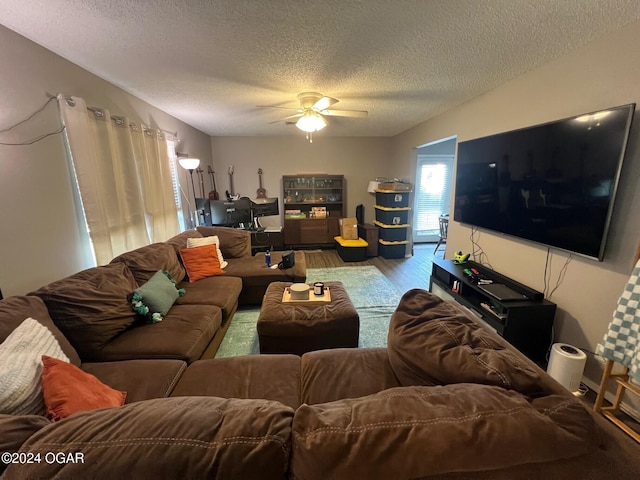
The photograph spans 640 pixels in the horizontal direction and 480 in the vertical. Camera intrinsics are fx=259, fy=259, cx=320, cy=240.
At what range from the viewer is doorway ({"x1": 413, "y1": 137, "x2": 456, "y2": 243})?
5.78m

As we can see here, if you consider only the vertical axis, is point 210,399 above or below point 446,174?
below

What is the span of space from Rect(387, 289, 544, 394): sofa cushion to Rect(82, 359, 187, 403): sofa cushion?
119 cm

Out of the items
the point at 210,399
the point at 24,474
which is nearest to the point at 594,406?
the point at 210,399

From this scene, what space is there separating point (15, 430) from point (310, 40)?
7.58 ft

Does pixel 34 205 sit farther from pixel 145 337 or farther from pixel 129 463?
pixel 129 463

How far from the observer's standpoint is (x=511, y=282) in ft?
7.90

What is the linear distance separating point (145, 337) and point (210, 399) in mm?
1330

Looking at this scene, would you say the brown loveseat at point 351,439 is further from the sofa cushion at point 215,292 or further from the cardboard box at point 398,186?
the cardboard box at point 398,186

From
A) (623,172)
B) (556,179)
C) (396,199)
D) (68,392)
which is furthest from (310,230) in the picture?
(68,392)

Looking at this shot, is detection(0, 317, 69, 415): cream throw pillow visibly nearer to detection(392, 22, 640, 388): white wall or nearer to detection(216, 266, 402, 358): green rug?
detection(216, 266, 402, 358): green rug

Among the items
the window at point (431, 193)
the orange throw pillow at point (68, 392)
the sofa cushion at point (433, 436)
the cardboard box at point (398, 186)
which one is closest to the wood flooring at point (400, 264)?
the window at point (431, 193)

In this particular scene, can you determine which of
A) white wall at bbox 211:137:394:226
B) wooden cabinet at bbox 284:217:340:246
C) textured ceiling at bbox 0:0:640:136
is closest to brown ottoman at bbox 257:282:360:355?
textured ceiling at bbox 0:0:640:136

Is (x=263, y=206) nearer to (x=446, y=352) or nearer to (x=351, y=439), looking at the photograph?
(x=446, y=352)

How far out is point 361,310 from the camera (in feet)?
9.80
